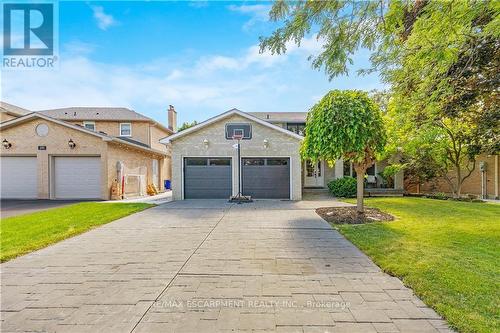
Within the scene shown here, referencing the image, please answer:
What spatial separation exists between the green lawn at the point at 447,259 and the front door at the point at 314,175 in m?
9.15

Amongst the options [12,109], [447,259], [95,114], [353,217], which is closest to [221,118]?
[353,217]

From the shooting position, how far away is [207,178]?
14047mm

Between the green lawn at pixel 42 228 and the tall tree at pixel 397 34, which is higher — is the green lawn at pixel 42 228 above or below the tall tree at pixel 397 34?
below

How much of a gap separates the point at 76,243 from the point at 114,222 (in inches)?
92.9

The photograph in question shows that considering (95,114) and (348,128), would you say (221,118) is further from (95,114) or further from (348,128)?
(95,114)

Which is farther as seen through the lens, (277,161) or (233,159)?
(277,161)

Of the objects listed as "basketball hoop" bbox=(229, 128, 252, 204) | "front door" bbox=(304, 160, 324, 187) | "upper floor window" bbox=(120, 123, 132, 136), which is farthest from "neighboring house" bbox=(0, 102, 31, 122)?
"front door" bbox=(304, 160, 324, 187)

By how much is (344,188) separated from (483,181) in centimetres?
895

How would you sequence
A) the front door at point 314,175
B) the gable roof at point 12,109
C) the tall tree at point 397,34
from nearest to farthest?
the tall tree at point 397,34 < the front door at point 314,175 < the gable roof at point 12,109

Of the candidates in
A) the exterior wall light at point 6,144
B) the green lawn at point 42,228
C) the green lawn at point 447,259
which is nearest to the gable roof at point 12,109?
the exterior wall light at point 6,144

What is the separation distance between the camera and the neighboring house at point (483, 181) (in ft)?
49.3

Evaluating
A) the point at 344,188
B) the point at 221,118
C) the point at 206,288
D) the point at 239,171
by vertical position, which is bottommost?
the point at 206,288

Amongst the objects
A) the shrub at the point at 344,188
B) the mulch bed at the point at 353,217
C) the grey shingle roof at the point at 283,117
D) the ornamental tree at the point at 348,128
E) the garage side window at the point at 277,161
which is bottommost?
the mulch bed at the point at 353,217

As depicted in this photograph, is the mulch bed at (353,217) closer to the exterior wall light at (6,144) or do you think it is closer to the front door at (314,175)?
the front door at (314,175)
